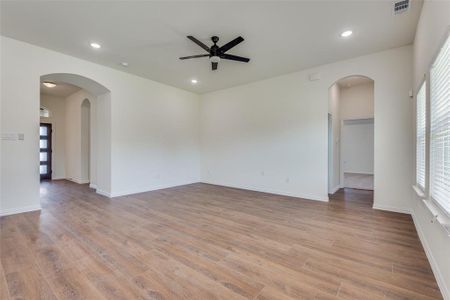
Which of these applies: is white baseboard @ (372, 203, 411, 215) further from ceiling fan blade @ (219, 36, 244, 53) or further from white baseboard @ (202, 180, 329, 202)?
ceiling fan blade @ (219, 36, 244, 53)

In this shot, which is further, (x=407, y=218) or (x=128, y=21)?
(x=407, y=218)

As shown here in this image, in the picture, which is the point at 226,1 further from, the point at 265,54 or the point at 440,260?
the point at 440,260

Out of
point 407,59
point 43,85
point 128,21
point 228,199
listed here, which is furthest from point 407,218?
point 43,85

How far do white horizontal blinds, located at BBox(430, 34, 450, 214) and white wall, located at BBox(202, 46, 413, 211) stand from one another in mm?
1995

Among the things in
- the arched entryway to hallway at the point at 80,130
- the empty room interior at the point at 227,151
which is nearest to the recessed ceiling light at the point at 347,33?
the empty room interior at the point at 227,151

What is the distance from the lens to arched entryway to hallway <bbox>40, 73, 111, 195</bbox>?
17.0 feet

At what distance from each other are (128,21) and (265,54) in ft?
8.22

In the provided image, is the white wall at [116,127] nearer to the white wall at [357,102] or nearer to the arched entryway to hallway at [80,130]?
the arched entryway to hallway at [80,130]

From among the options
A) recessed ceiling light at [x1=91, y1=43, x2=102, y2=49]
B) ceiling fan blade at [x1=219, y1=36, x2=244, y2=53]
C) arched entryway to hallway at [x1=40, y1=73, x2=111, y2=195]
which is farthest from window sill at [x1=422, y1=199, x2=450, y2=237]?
arched entryway to hallway at [x1=40, y1=73, x2=111, y2=195]

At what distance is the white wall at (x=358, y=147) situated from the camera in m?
9.02

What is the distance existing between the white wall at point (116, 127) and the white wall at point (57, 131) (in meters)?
3.74

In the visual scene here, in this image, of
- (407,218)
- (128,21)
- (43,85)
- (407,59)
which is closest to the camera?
(128,21)

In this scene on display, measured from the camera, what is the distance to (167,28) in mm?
3256

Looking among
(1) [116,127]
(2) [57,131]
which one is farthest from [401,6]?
(2) [57,131]
